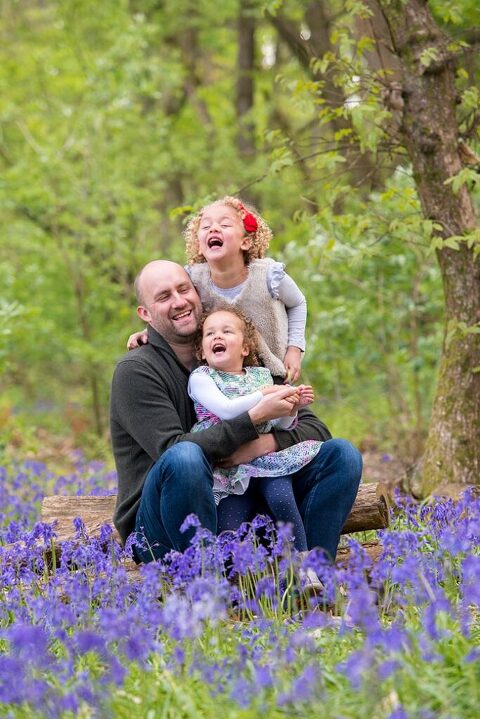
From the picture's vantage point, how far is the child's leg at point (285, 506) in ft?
13.7


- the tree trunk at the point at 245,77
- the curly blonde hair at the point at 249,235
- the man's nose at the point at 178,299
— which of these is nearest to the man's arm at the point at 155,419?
the man's nose at the point at 178,299

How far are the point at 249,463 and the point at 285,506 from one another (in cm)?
25

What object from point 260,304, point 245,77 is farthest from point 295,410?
point 245,77

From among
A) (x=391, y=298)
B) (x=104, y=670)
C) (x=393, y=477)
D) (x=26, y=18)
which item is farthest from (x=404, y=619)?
(x=26, y=18)

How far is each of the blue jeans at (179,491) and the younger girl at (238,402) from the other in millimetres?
228

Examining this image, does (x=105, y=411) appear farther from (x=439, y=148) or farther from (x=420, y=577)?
(x=420, y=577)

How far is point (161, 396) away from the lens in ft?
14.1

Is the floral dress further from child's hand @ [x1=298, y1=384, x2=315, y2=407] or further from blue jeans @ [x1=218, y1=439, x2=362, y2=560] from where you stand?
child's hand @ [x1=298, y1=384, x2=315, y2=407]

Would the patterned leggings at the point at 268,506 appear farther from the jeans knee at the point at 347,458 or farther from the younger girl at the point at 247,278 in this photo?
the younger girl at the point at 247,278

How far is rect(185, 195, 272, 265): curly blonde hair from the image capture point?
15.4 feet

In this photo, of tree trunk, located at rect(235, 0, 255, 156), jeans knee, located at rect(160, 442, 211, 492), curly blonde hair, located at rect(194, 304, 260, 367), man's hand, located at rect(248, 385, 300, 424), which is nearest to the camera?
jeans knee, located at rect(160, 442, 211, 492)

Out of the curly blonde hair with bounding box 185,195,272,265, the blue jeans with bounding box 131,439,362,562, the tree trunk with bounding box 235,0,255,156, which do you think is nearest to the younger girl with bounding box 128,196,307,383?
the curly blonde hair with bounding box 185,195,272,265

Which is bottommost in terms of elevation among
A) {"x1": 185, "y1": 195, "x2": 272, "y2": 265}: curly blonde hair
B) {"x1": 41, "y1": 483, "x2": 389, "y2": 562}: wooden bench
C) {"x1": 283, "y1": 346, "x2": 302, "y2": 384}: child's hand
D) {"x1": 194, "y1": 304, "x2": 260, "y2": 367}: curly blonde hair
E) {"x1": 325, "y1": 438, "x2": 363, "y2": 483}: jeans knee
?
{"x1": 41, "y1": 483, "x2": 389, "y2": 562}: wooden bench

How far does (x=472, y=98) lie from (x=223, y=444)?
260 cm
